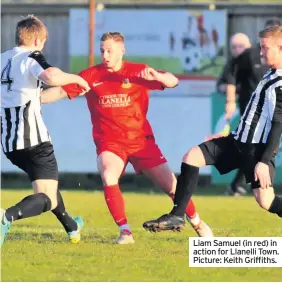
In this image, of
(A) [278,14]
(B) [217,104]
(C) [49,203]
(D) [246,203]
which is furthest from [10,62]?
(A) [278,14]

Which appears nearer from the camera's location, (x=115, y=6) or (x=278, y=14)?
(x=278, y=14)

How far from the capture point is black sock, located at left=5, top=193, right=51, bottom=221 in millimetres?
9227

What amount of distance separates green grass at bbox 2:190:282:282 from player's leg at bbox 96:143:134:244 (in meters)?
0.19

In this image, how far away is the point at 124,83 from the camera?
10516mm

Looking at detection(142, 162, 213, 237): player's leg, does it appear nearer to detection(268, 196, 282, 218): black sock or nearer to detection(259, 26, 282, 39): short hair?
detection(268, 196, 282, 218): black sock

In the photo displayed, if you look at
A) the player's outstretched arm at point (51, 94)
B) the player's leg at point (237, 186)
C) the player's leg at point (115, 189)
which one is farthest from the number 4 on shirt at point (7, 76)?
the player's leg at point (237, 186)

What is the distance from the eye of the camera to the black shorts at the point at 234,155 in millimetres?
9578

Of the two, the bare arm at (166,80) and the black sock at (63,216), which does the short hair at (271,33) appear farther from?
the black sock at (63,216)

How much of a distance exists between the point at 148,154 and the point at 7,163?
7.72 m

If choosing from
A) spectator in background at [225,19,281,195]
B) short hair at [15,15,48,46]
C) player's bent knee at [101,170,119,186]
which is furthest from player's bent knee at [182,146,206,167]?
spectator in background at [225,19,281,195]

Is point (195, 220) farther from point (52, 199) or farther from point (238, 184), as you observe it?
point (238, 184)

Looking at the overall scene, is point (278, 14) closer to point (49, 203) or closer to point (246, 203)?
point (246, 203)

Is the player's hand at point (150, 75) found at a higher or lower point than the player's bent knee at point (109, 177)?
higher

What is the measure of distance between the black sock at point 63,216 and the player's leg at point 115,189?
41 centimetres
